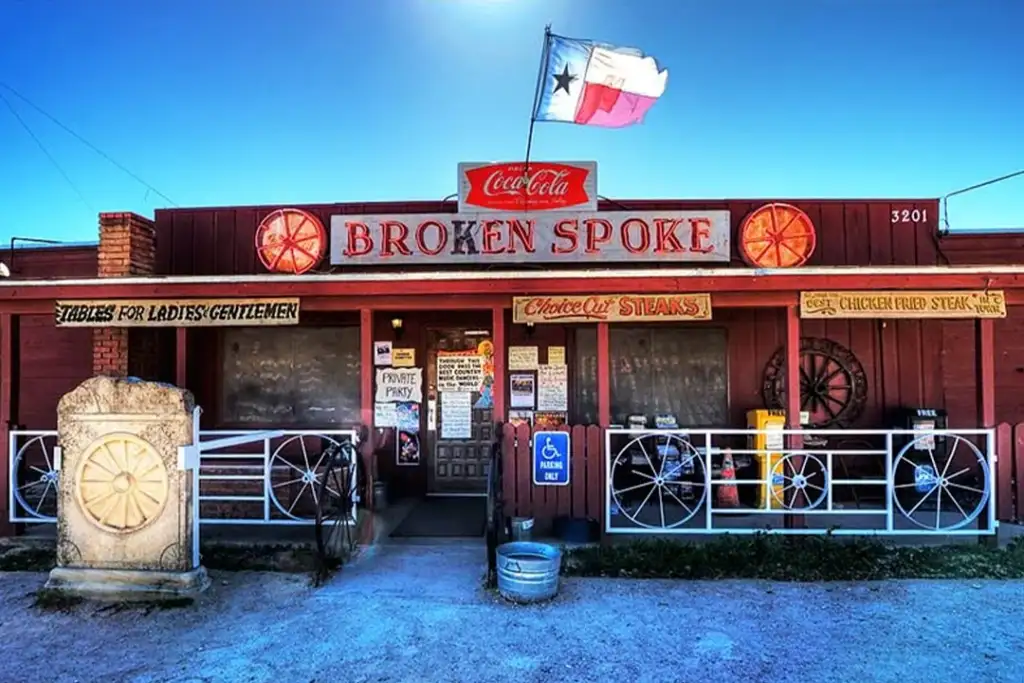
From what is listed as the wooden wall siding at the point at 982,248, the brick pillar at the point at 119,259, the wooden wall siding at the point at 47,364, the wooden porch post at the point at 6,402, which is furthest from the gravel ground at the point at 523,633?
the wooden wall siding at the point at 982,248

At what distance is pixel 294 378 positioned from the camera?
8.11 metres

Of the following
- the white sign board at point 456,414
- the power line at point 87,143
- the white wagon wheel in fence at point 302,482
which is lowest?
the white wagon wheel in fence at point 302,482

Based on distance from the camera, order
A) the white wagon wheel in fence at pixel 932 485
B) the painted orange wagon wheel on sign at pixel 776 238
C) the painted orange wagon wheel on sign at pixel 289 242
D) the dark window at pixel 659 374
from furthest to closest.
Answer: the dark window at pixel 659 374
the painted orange wagon wheel on sign at pixel 289 242
the painted orange wagon wheel on sign at pixel 776 238
the white wagon wheel in fence at pixel 932 485

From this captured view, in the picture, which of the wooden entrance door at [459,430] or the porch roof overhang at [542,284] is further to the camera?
the wooden entrance door at [459,430]

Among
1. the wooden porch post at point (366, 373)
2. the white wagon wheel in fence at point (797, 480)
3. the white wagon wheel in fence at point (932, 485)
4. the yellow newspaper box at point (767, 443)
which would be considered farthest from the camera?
the white wagon wheel in fence at point (932, 485)

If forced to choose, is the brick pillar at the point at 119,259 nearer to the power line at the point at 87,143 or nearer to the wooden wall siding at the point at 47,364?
A: the wooden wall siding at the point at 47,364

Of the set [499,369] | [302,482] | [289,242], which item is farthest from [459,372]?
[289,242]

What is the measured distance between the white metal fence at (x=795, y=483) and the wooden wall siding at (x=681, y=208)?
2416 mm

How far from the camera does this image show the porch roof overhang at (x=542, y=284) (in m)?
5.70

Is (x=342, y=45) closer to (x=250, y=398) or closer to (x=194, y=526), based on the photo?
(x=250, y=398)

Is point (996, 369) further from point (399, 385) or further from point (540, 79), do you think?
point (399, 385)

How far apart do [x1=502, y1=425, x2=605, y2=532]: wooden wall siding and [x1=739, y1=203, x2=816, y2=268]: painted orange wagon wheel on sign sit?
135 inches

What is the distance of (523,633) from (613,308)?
3.08 metres

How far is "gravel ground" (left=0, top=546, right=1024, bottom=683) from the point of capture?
3314 millimetres
